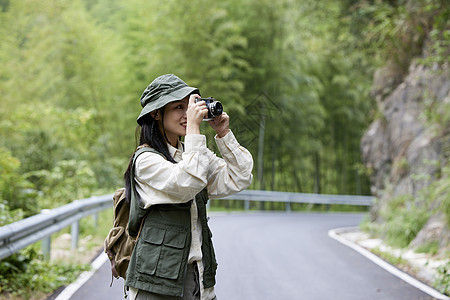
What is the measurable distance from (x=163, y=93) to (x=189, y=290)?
0.86 metres

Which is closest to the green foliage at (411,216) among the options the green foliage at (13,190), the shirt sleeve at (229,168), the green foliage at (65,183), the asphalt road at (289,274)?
the asphalt road at (289,274)

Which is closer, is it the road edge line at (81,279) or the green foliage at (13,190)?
the road edge line at (81,279)

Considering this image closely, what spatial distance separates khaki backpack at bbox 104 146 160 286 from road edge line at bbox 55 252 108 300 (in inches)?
104

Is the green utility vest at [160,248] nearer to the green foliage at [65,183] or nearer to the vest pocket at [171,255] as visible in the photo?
the vest pocket at [171,255]

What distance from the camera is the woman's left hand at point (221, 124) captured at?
101 inches

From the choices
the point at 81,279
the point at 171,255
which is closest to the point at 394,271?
the point at 81,279

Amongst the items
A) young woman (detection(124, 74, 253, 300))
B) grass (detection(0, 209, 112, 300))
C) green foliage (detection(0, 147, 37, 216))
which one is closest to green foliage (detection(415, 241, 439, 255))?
grass (detection(0, 209, 112, 300))

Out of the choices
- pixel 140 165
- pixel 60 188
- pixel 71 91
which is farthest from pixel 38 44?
pixel 140 165

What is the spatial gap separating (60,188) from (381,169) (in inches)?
283

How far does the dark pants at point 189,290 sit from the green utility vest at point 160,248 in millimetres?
55

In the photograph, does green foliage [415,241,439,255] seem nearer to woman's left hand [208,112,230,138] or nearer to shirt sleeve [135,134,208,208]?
woman's left hand [208,112,230,138]

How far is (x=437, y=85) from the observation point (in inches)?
405

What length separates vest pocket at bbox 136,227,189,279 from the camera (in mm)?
2326

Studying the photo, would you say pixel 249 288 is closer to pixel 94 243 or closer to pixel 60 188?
pixel 94 243
